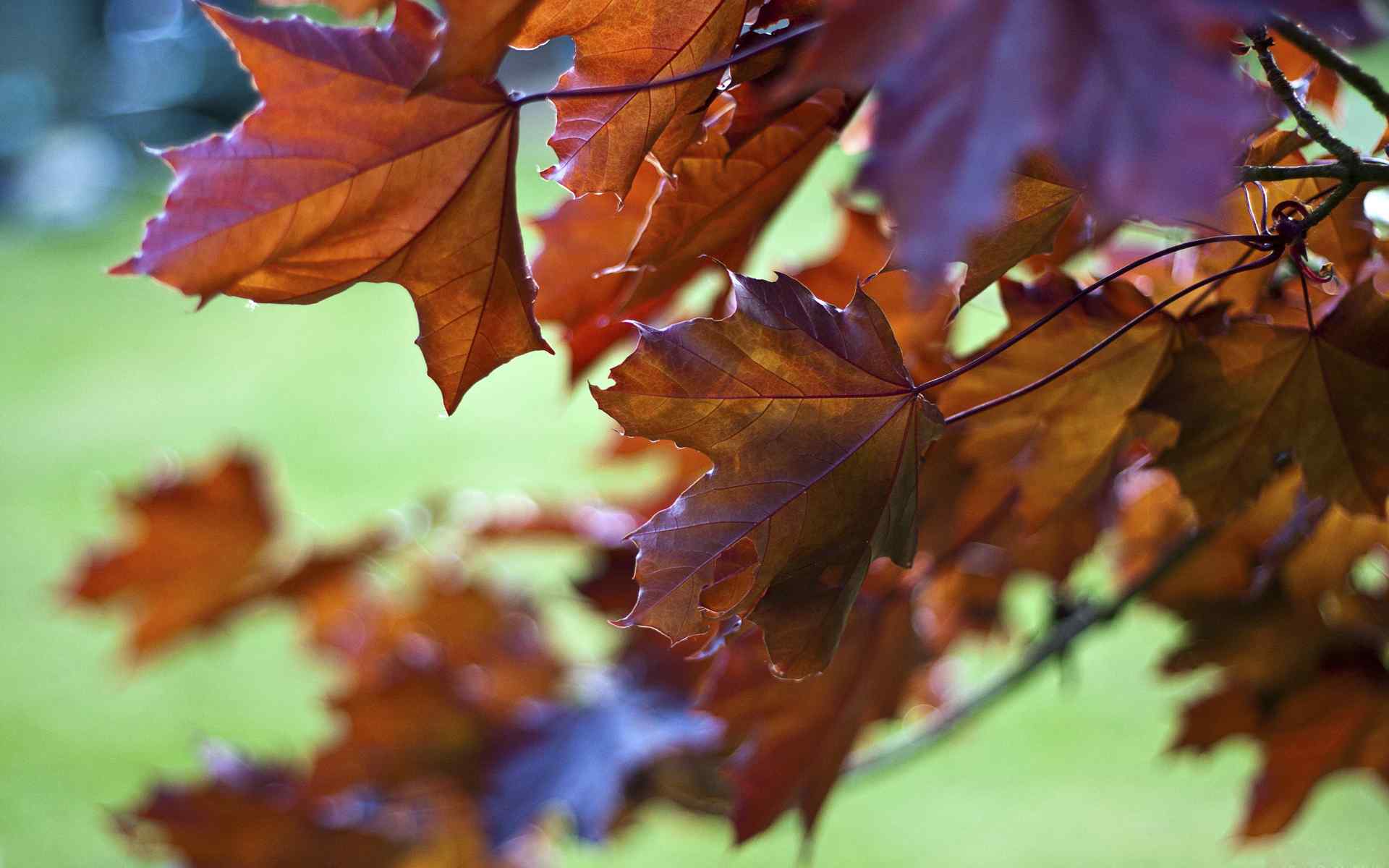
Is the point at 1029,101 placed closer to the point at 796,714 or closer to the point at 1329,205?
the point at 1329,205

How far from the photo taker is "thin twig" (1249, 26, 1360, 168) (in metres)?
0.31

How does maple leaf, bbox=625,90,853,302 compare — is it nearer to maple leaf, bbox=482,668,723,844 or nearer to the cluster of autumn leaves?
the cluster of autumn leaves

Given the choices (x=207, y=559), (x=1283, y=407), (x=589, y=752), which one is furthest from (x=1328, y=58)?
(x=207, y=559)

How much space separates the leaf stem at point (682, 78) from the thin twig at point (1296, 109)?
117 millimetres

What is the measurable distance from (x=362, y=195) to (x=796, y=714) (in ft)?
0.94

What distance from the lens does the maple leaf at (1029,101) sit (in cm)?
21

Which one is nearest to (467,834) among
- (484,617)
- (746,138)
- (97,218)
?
(484,617)

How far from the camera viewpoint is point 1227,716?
2.03 ft

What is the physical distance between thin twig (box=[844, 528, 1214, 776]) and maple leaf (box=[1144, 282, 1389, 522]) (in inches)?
5.0

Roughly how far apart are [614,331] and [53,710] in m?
2.18

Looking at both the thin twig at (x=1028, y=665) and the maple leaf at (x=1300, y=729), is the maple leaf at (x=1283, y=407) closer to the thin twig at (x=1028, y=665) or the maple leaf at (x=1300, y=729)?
the thin twig at (x=1028, y=665)

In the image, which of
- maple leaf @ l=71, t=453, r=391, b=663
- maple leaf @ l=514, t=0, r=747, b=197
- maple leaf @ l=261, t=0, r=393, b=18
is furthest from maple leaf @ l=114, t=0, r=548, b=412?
maple leaf @ l=71, t=453, r=391, b=663

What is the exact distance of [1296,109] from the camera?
31 centimetres

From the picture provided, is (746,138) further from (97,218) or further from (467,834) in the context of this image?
(97,218)
